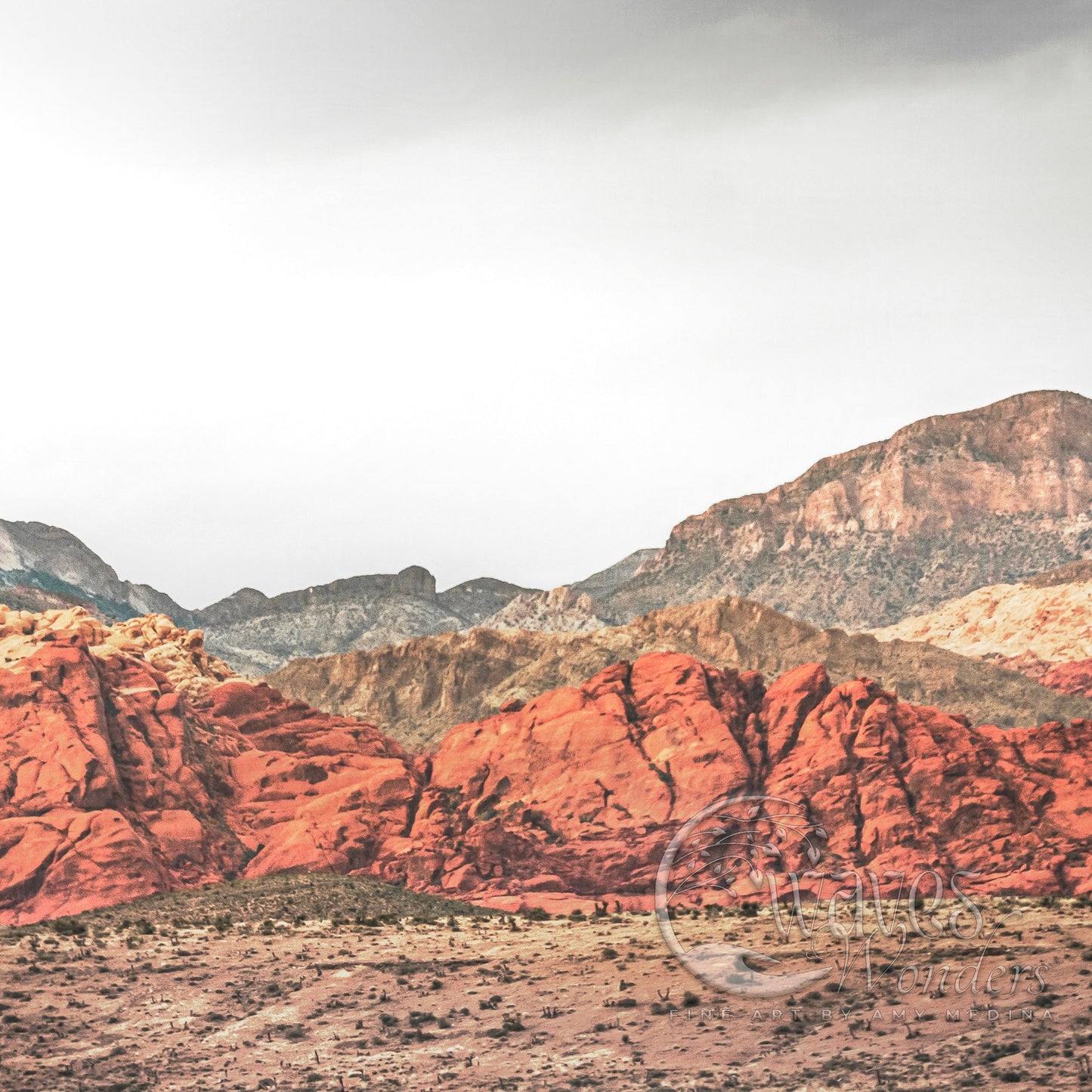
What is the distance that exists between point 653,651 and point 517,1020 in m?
116

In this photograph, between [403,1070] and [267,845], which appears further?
[267,845]

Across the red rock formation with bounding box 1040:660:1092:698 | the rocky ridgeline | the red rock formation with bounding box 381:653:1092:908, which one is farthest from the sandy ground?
the red rock formation with bounding box 1040:660:1092:698

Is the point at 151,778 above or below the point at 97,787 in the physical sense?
above

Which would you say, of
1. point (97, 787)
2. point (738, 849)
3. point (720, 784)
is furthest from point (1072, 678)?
point (97, 787)

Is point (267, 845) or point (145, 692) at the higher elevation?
point (145, 692)

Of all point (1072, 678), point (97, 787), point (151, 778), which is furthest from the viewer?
point (1072, 678)

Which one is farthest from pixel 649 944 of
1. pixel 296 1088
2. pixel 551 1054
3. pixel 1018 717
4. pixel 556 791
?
pixel 1018 717

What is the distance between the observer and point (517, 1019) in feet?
143

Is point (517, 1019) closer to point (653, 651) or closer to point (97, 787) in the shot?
point (97, 787)

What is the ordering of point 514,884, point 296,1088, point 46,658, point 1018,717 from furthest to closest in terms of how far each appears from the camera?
point 1018,717 → point 46,658 → point 514,884 → point 296,1088

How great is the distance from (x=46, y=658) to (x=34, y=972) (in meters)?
60.4

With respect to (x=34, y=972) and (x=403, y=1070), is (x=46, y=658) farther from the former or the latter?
(x=403, y=1070)

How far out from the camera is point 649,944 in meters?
52.2

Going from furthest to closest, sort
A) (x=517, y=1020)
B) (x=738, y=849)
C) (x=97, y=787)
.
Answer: (x=738, y=849) < (x=97, y=787) < (x=517, y=1020)
